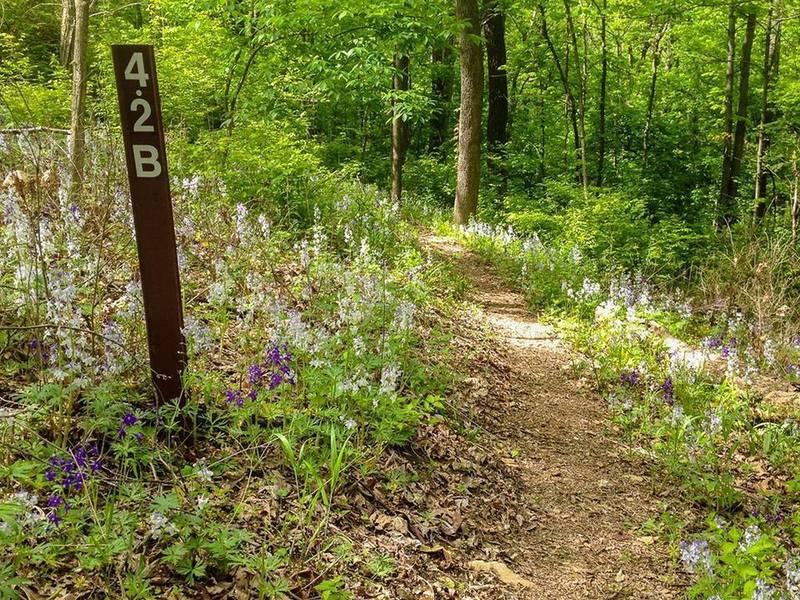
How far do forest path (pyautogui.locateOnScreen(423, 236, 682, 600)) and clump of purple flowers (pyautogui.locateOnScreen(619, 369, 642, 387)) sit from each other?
0.36 m

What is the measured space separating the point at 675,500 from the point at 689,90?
1739 centimetres

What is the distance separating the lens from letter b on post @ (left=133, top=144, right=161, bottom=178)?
122 inches

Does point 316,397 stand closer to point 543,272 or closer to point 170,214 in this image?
point 170,214

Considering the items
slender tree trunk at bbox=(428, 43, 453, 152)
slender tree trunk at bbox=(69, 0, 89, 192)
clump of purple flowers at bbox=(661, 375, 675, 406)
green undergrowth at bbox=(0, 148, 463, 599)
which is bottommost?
clump of purple flowers at bbox=(661, 375, 675, 406)

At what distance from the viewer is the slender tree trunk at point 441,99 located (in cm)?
1980

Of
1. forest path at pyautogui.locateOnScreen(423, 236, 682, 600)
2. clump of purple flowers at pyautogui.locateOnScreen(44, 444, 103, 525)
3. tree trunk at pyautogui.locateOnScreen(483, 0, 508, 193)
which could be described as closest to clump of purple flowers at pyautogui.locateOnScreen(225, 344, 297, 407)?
clump of purple flowers at pyautogui.locateOnScreen(44, 444, 103, 525)

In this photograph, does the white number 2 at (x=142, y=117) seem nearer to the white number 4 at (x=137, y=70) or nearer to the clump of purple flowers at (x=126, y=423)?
the white number 4 at (x=137, y=70)

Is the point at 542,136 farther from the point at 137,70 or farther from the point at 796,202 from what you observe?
the point at 137,70

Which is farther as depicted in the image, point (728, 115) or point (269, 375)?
point (728, 115)

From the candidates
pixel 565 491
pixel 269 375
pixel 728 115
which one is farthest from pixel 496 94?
pixel 269 375

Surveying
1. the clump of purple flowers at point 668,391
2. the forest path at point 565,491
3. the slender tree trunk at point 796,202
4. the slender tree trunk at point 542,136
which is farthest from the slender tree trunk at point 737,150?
the forest path at point 565,491

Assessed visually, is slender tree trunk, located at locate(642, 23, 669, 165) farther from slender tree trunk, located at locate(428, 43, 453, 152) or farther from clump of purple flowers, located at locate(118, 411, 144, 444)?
clump of purple flowers, located at locate(118, 411, 144, 444)

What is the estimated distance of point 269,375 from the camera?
13.1 ft

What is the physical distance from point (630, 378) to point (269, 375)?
4.24m
